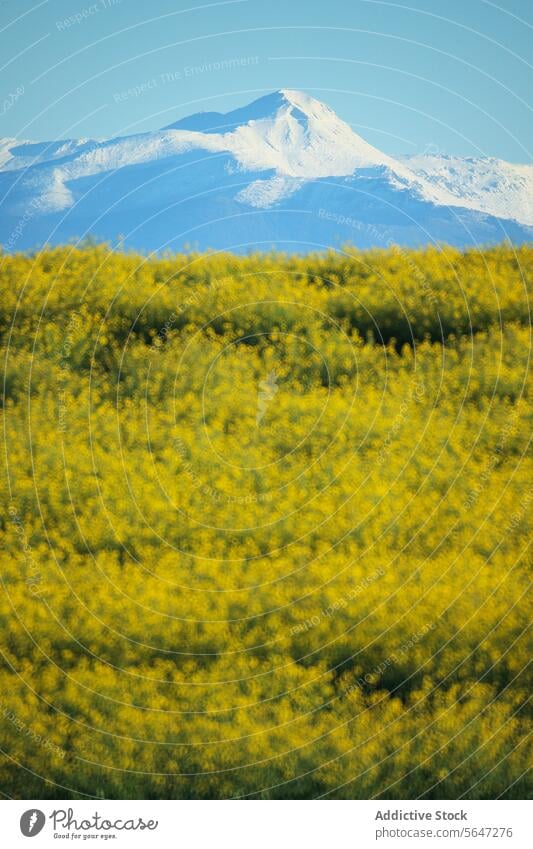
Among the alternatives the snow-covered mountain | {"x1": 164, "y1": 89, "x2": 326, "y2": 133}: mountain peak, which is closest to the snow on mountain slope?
the snow-covered mountain

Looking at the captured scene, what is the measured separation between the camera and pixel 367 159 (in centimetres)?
1219

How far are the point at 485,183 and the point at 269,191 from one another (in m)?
3.31

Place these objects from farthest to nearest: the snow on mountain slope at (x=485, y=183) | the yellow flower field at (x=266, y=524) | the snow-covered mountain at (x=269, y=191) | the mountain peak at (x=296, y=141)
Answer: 1. the mountain peak at (x=296, y=141)
2. the snow on mountain slope at (x=485, y=183)
3. the snow-covered mountain at (x=269, y=191)
4. the yellow flower field at (x=266, y=524)

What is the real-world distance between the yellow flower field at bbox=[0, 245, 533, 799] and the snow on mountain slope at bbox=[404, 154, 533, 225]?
0.94m

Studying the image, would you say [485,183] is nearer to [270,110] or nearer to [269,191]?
[269,191]

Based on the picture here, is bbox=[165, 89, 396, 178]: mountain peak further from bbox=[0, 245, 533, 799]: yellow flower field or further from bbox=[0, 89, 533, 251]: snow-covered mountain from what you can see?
bbox=[0, 245, 533, 799]: yellow flower field

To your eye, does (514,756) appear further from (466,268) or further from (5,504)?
(466,268)

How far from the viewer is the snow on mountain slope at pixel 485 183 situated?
370 inches

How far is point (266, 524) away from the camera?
7.04 m

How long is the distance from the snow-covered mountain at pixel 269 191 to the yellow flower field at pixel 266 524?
0.90 metres

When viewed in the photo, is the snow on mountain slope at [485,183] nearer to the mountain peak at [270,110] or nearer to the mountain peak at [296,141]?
the mountain peak at [296,141]

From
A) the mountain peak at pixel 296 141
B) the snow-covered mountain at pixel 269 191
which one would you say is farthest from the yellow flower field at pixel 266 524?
the mountain peak at pixel 296 141

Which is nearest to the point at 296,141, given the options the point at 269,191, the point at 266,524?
the point at 269,191

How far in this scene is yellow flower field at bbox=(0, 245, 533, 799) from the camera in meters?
4.96
